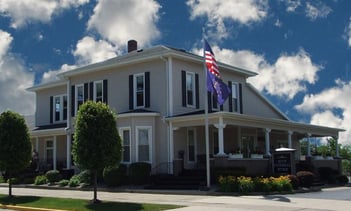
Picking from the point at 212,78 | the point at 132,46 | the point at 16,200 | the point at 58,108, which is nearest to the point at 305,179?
the point at 212,78

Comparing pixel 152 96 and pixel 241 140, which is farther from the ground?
pixel 152 96

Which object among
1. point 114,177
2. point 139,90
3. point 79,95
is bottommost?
point 114,177

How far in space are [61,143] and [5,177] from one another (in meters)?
4.71

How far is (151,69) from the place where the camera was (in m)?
29.5

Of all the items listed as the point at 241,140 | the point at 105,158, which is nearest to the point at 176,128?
the point at 241,140

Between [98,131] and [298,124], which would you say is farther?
[298,124]

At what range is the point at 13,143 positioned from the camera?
2295 cm

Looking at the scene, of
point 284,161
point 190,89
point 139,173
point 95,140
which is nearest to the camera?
point 95,140

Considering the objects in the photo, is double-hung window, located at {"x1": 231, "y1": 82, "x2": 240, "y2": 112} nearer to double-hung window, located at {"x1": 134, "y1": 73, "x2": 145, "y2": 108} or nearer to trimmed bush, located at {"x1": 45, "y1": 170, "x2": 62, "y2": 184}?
double-hung window, located at {"x1": 134, "y1": 73, "x2": 145, "y2": 108}

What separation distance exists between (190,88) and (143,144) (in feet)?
15.1

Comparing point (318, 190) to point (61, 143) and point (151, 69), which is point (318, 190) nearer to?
point (151, 69)

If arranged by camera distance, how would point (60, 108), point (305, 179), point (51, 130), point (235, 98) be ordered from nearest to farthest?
point (305, 179)
point (235, 98)
point (51, 130)
point (60, 108)

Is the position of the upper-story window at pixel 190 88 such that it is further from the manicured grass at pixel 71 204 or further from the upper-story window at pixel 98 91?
the manicured grass at pixel 71 204

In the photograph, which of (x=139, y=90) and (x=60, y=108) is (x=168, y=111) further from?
(x=60, y=108)
